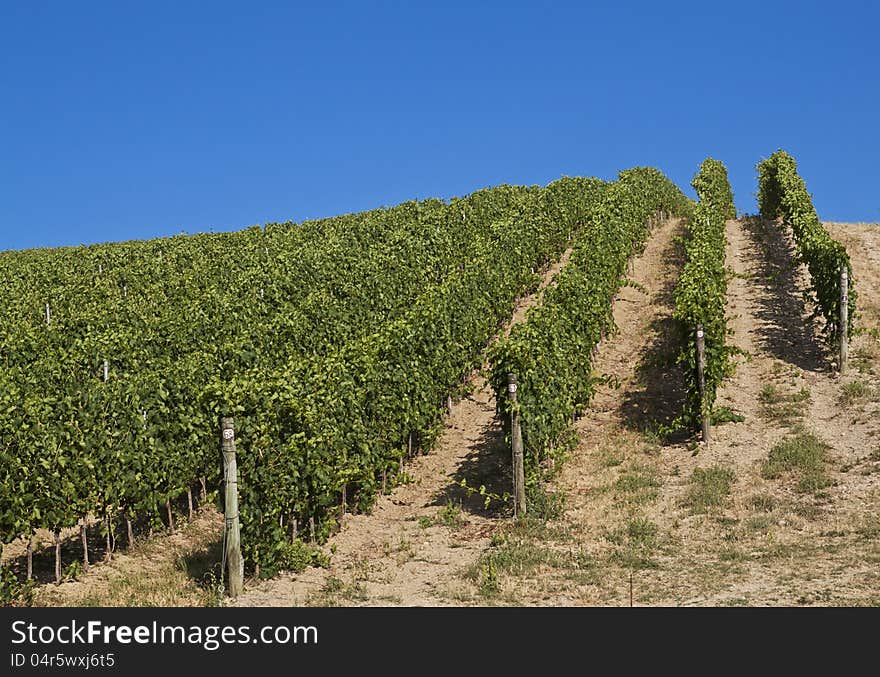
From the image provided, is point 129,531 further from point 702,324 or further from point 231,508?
point 702,324

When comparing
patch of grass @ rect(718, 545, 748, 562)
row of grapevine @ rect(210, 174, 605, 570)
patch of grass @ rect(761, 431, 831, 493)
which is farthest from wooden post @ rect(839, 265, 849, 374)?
patch of grass @ rect(718, 545, 748, 562)

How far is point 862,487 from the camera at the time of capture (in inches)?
578

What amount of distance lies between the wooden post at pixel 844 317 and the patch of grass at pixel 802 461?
4194 mm

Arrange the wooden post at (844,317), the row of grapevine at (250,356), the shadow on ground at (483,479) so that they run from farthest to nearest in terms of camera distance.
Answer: the wooden post at (844,317), the shadow on ground at (483,479), the row of grapevine at (250,356)

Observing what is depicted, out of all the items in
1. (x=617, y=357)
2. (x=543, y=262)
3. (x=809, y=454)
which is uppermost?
(x=543, y=262)

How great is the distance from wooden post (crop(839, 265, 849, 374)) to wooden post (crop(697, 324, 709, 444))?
14.9 feet

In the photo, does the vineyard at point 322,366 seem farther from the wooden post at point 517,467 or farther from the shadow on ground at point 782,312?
the shadow on ground at point 782,312

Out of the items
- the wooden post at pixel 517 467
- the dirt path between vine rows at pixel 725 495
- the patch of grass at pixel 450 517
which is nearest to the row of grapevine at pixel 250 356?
the patch of grass at pixel 450 517

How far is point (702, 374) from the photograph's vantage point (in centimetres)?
1777

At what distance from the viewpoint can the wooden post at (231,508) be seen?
1135 cm

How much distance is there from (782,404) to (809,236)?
391 inches
